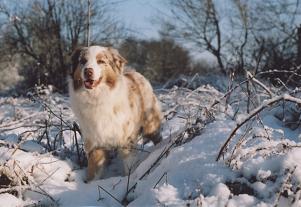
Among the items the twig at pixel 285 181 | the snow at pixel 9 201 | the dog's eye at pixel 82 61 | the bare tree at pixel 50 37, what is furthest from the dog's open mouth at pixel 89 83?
the bare tree at pixel 50 37

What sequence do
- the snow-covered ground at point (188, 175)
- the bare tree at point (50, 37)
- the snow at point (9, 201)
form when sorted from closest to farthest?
the snow-covered ground at point (188, 175)
the snow at point (9, 201)
the bare tree at point (50, 37)

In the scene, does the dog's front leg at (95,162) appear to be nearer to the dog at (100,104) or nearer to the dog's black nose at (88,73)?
the dog at (100,104)

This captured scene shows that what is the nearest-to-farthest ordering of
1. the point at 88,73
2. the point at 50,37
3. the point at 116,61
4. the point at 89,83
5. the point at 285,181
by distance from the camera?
the point at 285,181
the point at 88,73
the point at 89,83
the point at 116,61
the point at 50,37

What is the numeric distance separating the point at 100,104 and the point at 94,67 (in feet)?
1.47

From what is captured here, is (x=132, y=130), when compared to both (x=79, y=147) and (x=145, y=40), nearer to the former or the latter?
(x=79, y=147)

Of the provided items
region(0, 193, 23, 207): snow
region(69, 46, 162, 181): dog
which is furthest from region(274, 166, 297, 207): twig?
region(69, 46, 162, 181): dog

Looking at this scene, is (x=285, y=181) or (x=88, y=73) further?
(x=88, y=73)

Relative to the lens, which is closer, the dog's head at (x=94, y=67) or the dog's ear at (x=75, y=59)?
the dog's head at (x=94, y=67)

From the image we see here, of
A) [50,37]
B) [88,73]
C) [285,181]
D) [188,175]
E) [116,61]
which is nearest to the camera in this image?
[285,181]

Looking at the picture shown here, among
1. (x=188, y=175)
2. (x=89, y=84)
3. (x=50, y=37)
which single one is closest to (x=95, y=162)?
(x=89, y=84)

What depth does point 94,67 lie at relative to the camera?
531 cm

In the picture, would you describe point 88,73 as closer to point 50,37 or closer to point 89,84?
point 89,84

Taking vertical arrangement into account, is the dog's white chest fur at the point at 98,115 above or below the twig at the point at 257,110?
below

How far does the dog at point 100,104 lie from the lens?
17.8 feet
